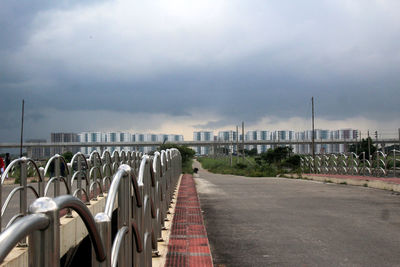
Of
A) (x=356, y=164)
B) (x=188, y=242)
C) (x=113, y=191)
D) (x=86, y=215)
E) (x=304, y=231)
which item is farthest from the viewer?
(x=356, y=164)

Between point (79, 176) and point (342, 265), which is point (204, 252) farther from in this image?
point (79, 176)

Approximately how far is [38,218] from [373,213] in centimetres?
858

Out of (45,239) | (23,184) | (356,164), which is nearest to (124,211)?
(45,239)

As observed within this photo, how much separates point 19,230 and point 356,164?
809 inches

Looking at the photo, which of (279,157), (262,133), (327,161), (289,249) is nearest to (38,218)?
(289,249)

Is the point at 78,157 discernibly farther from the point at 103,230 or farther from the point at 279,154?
the point at 279,154

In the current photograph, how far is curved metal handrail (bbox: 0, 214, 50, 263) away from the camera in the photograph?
1048 mm

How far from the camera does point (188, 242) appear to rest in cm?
548

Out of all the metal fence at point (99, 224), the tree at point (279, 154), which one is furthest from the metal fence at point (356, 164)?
the tree at point (279, 154)

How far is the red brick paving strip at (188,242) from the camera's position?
464 cm

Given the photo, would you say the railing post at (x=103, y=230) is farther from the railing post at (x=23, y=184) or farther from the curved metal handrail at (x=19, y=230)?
the railing post at (x=23, y=184)

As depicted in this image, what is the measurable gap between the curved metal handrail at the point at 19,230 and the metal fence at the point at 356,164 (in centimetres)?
1516

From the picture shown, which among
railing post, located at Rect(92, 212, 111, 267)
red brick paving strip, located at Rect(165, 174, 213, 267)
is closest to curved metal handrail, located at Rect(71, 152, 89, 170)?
red brick paving strip, located at Rect(165, 174, 213, 267)

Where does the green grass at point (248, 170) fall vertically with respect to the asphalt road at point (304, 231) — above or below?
below
